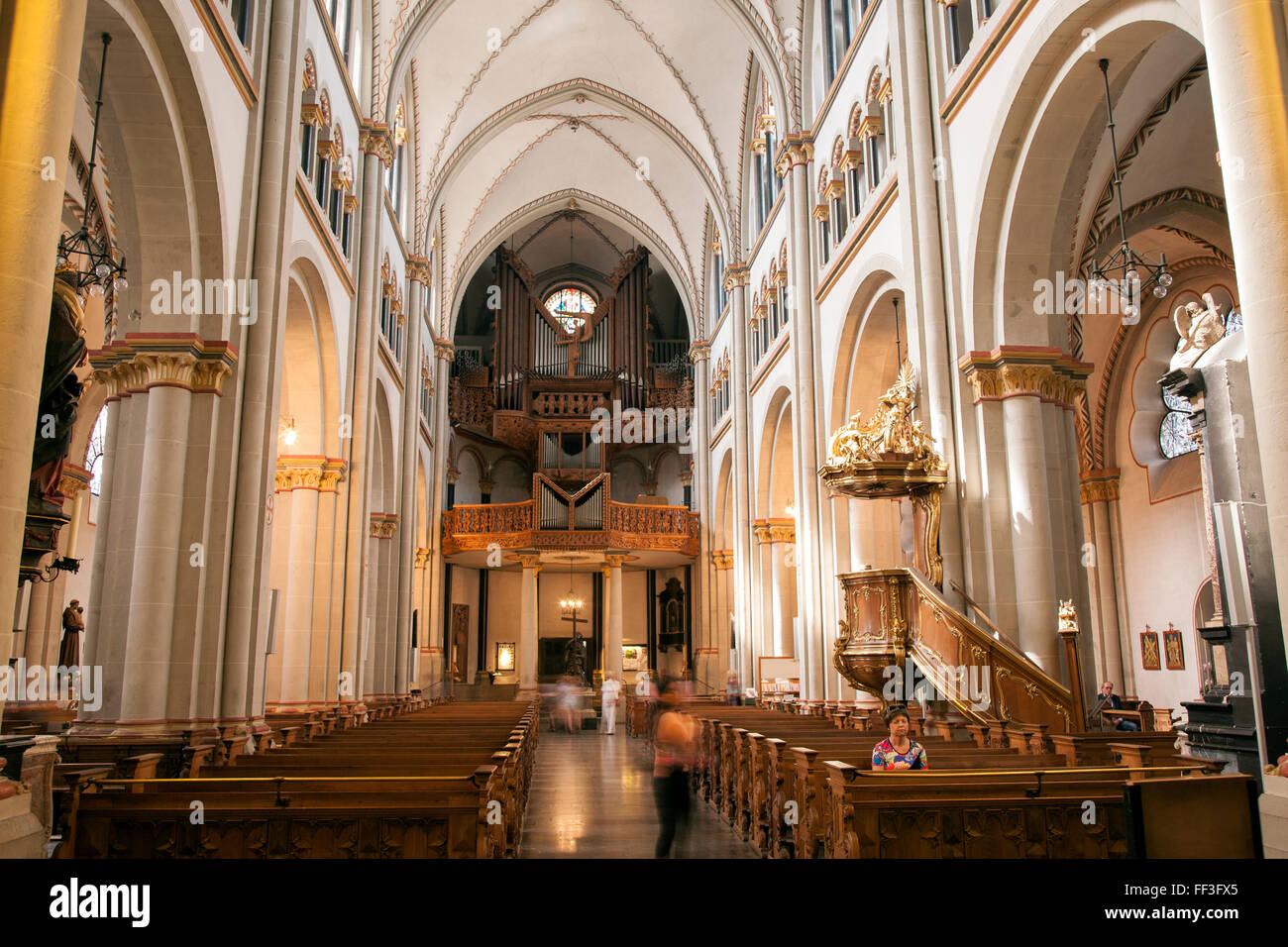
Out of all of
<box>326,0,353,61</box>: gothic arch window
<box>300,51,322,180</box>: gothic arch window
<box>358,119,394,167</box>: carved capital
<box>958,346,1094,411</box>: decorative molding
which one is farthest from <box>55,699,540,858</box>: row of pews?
<box>358,119,394,167</box>: carved capital

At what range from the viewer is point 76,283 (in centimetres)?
747

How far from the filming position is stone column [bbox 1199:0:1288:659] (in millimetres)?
5309

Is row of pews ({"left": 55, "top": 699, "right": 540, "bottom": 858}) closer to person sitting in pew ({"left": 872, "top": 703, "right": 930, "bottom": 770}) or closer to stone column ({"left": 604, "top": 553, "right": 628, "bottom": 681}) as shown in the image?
person sitting in pew ({"left": 872, "top": 703, "right": 930, "bottom": 770})

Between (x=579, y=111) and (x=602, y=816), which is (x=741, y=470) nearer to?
(x=579, y=111)

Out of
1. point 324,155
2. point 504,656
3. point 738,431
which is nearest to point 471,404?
point 504,656

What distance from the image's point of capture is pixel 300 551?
49.5 ft

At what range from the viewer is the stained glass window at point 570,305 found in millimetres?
35562

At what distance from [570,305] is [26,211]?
3142cm

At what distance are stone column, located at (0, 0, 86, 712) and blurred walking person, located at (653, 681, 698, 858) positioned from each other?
12.7ft

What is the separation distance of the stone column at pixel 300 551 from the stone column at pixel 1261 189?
1298 cm

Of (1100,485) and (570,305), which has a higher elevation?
(570,305)
